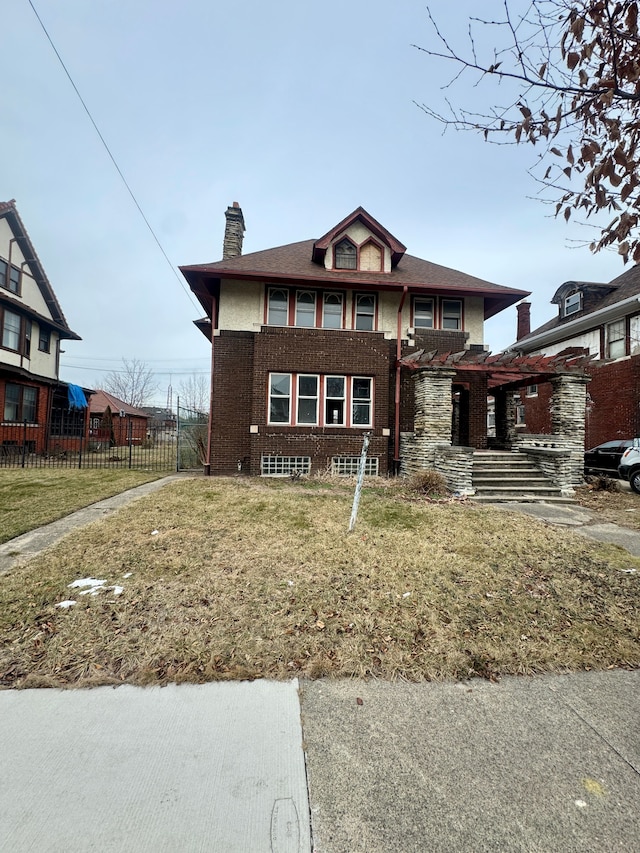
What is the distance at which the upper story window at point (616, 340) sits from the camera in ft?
52.8

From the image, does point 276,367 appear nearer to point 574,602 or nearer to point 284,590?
point 284,590

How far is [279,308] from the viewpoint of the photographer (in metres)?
12.0

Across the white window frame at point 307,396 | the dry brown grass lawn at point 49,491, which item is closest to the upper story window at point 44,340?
the dry brown grass lawn at point 49,491

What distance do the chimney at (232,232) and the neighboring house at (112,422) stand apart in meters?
11.6

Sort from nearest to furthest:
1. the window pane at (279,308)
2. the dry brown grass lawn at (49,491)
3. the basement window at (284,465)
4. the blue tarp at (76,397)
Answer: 1. the dry brown grass lawn at (49,491)
2. the basement window at (284,465)
3. the window pane at (279,308)
4. the blue tarp at (76,397)

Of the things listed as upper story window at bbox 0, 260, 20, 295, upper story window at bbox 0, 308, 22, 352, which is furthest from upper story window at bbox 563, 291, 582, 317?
upper story window at bbox 0, 260, 20, 295

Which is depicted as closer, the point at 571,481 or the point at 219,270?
the point at 571,481

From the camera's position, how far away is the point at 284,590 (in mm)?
3588

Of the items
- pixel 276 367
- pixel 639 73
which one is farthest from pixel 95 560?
pixel 276 367

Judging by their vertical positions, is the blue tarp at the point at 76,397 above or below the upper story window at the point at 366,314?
below

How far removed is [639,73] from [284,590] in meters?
4.40

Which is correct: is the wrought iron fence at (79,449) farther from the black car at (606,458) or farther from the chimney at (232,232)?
the black car at (606,458)

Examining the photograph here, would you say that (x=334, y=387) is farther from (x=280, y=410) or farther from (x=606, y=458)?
(x=606, y=458)

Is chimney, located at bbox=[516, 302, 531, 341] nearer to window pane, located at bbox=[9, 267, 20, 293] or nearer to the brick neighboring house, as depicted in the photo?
the brick neighboring house
